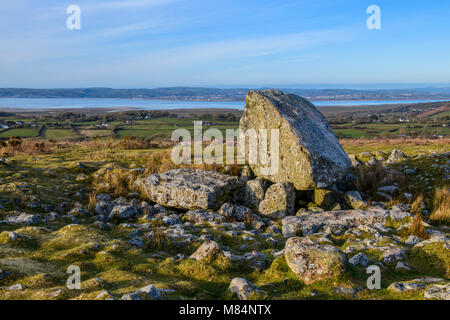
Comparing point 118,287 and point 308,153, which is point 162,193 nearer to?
point 308,153

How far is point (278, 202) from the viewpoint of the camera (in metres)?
13.2

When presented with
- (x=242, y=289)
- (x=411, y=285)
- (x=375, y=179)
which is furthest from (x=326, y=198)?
(x=242, y=289)

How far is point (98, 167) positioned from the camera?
18.3 m

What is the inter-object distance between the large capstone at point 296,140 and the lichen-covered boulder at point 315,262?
669 centimetres

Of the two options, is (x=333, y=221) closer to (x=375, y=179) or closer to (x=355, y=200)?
(x=355, y=200)

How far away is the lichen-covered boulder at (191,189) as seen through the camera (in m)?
13.1

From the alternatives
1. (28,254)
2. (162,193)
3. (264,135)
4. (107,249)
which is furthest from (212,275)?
(264,135)

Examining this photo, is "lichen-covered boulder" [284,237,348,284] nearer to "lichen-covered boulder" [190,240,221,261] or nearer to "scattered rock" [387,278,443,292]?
"scattered rock" [387,278,443,292]

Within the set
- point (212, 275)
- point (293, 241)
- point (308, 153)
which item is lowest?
point (212, 275)

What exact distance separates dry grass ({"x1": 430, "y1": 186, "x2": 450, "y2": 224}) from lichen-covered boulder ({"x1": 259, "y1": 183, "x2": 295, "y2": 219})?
5.43m

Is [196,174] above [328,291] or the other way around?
above

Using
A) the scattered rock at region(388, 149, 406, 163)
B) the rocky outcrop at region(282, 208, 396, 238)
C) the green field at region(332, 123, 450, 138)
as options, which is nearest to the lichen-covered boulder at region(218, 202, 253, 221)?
the rocky outcrop at region(282, 208, 396, 238)

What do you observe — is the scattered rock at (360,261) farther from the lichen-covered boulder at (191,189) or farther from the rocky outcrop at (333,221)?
the lichen-covered boulder at (191,189)
